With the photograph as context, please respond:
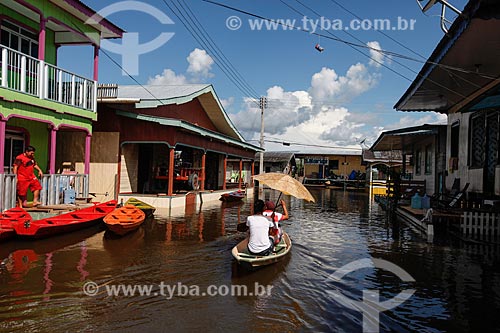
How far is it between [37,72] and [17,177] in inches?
127

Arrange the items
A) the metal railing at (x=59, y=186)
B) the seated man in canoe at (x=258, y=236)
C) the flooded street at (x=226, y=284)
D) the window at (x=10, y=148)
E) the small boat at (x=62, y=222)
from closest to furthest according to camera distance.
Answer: the flooded street at (x=226, y=284) < the seated man in canoe at (x=258, y=236) < the small boat at (x=62, y=222) < the metal railing at (x=59, y=186) < the window at (x=10, y=148)

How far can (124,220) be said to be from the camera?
1062cm

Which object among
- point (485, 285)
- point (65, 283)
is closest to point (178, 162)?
point (65, 283)

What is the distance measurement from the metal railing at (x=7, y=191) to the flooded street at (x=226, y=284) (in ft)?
4.54

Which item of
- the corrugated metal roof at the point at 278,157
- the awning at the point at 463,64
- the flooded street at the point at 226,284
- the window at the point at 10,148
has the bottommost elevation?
the flooded street at the point at 226,284

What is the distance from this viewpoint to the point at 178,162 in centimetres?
2391

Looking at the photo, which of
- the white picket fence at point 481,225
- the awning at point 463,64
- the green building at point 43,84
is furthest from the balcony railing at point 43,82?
the white picket fence at point 481,225

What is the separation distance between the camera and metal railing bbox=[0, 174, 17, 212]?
9828 millimetres

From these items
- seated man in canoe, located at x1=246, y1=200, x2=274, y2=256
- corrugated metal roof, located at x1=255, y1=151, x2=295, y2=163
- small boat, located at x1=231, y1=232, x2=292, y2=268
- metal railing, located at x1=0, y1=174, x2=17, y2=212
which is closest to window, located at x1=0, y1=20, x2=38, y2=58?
metal railing, located at x1=0, y1=174, x2=17, y2=212

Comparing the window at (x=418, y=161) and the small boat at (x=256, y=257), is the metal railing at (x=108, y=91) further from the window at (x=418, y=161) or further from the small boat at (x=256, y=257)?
the window at (x=418, y=161)

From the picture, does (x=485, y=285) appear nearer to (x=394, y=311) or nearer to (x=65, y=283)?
(x=394, y=311)

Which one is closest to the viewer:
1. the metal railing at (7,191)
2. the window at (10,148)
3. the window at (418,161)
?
the metal railing at (7,191)

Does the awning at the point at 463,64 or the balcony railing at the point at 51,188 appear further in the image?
the balcony railing at the point at 51,188

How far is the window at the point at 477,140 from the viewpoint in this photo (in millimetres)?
12906
